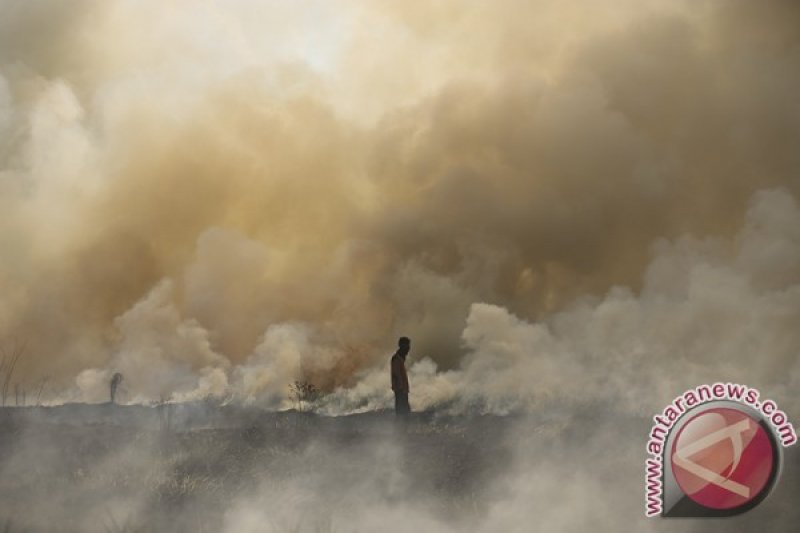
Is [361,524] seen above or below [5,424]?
below

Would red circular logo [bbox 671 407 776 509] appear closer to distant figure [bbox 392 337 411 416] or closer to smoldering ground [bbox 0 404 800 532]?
smoldering ground [bbox 0 404 800 532]

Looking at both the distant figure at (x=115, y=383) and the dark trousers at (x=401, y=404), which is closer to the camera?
the dark trousers at (x=401, y=404)

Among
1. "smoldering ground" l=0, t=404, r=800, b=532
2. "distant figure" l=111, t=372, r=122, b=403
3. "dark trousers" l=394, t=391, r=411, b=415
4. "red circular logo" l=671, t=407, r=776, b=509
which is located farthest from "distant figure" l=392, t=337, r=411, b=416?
"distant figure" l=111, t=372, r=122, b=403

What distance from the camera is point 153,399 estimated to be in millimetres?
23938

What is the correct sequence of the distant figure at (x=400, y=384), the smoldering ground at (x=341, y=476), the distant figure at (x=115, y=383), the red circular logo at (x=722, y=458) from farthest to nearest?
the distant figure at (x=115, y=383), the distant figure at (x=400, y=384), the smoldering ground at (x=341, y=476), the red circular logo at (x=722, y=458)

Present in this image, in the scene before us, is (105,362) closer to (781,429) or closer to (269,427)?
(269,427)

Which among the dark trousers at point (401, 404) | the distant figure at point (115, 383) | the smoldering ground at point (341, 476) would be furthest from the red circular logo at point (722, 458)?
the distant figure at point (115, 383)

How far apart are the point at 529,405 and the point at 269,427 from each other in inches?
206

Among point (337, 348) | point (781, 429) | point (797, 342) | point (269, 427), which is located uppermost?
point (337, 348)

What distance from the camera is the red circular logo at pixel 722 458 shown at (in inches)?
476

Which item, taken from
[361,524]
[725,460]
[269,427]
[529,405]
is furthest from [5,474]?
[725,460]

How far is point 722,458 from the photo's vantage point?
480 inches

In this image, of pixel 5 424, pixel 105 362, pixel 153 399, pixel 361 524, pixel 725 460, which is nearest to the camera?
pixel 725 460

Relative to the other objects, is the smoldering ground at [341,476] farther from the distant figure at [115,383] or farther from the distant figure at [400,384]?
the distant figure at [115,383]
